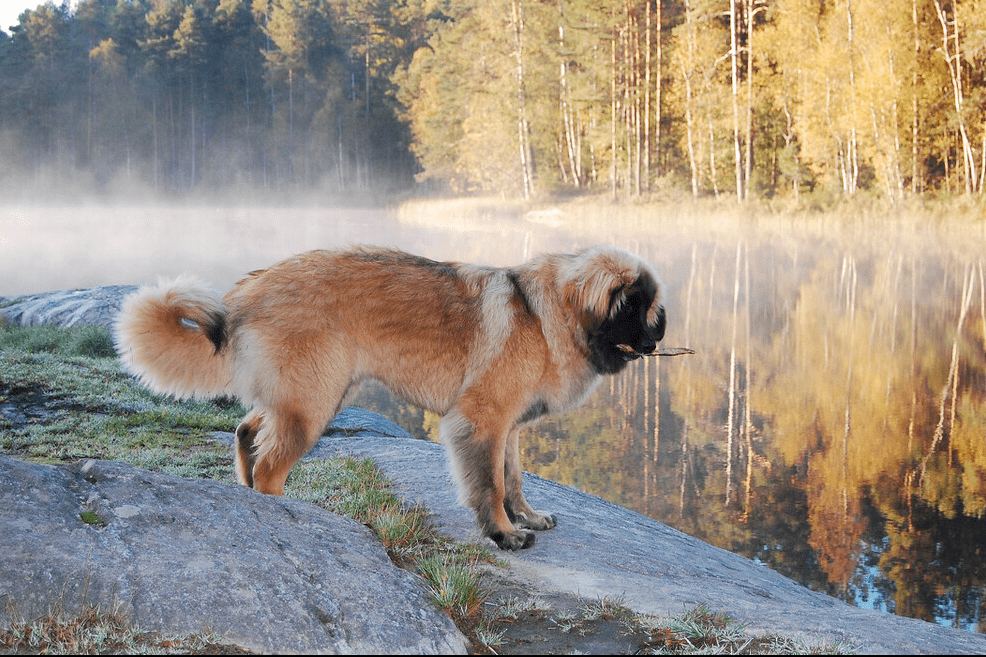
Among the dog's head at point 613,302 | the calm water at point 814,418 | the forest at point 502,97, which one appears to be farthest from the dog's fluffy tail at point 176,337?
the forest at point 502,97

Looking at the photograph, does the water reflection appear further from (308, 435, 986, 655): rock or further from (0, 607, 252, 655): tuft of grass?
(0, 607, 252, 655): tuft of grass

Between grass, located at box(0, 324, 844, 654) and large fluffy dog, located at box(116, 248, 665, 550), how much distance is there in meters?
0.55

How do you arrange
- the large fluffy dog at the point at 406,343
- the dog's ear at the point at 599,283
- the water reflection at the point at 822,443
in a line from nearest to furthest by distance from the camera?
the large fluffy dog at the point at 406,343
the dog's ear at the point at 599,283
the water reflection at the point at 822,443

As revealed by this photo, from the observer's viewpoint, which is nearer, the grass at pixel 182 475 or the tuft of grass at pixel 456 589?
the grass at pixel 182 475

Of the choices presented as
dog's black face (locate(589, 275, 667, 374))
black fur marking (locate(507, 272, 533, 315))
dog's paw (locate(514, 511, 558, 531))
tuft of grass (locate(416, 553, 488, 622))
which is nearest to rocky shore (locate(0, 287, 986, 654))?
tuft of grass (locate(416, 553, 488, 622))

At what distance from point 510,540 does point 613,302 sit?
1.41 m

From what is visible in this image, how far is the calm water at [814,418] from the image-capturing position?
640cm

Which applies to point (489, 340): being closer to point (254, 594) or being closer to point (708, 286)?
point (254, 594)

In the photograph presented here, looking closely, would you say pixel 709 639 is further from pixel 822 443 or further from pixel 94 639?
pixel 822 443

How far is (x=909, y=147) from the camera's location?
95.4 ft

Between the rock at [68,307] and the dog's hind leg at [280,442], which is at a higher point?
the rock at [68,307]

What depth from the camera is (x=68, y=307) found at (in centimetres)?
1254

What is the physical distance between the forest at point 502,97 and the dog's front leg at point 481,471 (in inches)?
1052

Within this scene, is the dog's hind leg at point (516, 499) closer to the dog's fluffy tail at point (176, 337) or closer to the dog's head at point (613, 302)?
the dog's head at point (613, 302)
